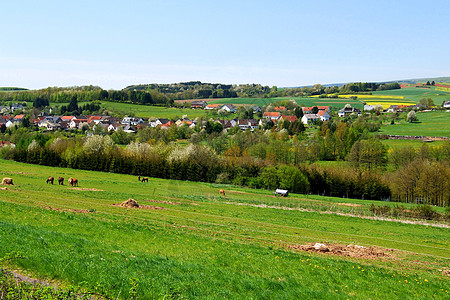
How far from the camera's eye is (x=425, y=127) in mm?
127562

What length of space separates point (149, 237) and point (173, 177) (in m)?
61.6

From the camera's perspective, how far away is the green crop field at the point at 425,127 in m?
119

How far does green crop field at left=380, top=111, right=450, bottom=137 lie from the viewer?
119 m

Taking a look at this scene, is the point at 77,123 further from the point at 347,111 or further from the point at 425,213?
the point at 425,213

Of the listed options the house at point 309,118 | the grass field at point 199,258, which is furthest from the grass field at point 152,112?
the grass field at point 199,258

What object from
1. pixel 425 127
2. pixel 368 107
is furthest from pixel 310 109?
pixel 425 127

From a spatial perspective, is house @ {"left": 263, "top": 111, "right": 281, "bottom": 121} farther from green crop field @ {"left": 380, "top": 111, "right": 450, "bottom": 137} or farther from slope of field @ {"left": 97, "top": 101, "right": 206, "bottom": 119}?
green crop field @ {"left": 380, "top": 111, "right": 450, "bottom": 137}

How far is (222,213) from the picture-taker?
3466cm

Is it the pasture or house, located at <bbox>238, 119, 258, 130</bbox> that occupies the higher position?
the pasture

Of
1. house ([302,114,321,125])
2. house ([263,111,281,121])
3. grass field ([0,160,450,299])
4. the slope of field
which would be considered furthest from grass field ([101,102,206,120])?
grass field ([0,160,450,299])

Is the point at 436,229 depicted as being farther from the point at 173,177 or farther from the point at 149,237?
the point at 173,177

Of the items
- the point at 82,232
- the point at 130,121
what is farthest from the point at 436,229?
the point at 130,121

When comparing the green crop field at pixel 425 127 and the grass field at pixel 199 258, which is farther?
the green crop field at pixel 425 127

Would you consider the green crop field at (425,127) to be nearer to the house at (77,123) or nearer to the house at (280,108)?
the house at (280,108)
